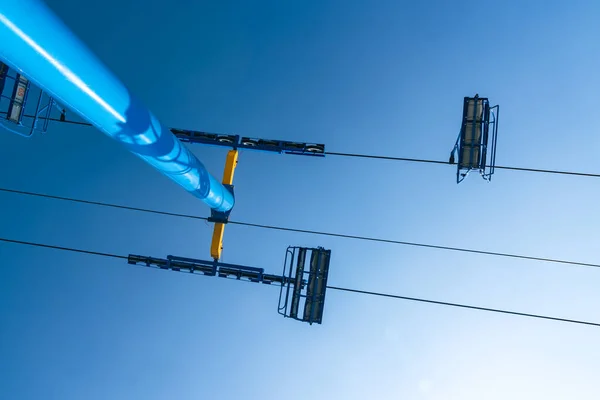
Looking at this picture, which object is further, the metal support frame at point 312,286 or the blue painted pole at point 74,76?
the metal support frame at point 312,286

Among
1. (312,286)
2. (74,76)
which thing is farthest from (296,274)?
(74,76)

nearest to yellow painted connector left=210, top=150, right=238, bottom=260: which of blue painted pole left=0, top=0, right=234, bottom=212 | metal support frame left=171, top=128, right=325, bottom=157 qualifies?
metal support frame left=171, top=128, right=325, bottom=157

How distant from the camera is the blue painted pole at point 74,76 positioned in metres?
3.67

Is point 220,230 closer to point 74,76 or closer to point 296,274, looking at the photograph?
point 296,274

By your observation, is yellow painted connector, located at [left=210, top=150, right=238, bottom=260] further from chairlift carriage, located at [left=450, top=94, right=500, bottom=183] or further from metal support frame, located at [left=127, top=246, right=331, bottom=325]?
chairlift carriage, located at [left=450, top=94, right=500, bottom=183]

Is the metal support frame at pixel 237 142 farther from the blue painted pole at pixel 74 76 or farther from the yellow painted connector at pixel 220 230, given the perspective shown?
the blue painted pole at pixel 74 76

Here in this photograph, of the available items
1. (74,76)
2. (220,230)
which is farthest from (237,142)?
(74,76)

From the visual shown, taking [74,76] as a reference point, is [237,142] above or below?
above

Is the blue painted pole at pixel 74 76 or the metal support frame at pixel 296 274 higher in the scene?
the blue painted pole at pixel 74 76

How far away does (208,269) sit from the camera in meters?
11.2

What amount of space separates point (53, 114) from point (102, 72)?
1287 centimetres

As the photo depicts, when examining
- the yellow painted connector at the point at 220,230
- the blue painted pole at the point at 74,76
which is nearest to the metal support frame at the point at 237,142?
the yellow painted connector at the point at 220,230

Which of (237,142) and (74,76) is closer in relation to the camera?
(74,76)

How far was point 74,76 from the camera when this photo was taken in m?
4.48
